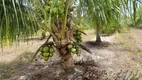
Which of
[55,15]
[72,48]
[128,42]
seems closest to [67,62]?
[72,48]

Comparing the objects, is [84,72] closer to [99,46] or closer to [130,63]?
[130,63]

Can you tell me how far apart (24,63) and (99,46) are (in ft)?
11.2

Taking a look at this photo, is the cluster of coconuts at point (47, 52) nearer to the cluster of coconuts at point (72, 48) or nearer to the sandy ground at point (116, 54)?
the cluster of coconuts at point (72, 48)

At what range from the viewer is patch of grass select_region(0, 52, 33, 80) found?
6.55m

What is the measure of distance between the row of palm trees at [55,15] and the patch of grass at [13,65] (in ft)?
5.28

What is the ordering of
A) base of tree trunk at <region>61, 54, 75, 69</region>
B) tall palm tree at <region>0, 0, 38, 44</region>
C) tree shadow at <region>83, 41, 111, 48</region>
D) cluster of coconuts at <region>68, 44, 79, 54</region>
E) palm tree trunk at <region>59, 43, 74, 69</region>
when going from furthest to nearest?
tree shadow at <region>83, 41, 111, 48</region>, base of tree trunk at <region>61, 54, 75, 69</region>, palm tree trunk at <region>59, 43, 74, 69</region>, cluster of coconuts at <region>68, 44, 79, 54</region>, tall palm tree at <region>0, 0, 38, 44</region>

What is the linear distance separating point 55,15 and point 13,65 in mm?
3343

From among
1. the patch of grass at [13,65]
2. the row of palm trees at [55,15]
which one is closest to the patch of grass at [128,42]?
the row of palm trees at [55,15]

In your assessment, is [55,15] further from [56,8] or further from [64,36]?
[64,36]

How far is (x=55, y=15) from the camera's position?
4.51 meters

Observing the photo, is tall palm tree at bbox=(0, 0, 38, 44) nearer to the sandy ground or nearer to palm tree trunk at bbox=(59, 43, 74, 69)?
palm tree trunk at bbox=(59, 43, 74, 69)

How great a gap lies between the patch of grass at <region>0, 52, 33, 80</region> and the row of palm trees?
5.28 feet

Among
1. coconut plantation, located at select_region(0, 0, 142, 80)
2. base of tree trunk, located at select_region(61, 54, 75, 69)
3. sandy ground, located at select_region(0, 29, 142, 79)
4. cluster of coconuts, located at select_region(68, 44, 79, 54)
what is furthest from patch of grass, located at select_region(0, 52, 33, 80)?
cluster of coconuts, located at select_region(68, 44, 79, 54)

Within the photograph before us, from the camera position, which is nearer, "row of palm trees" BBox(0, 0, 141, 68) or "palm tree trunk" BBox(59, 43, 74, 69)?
"row of palm trees" BBox(0, 0, 141, 68)
